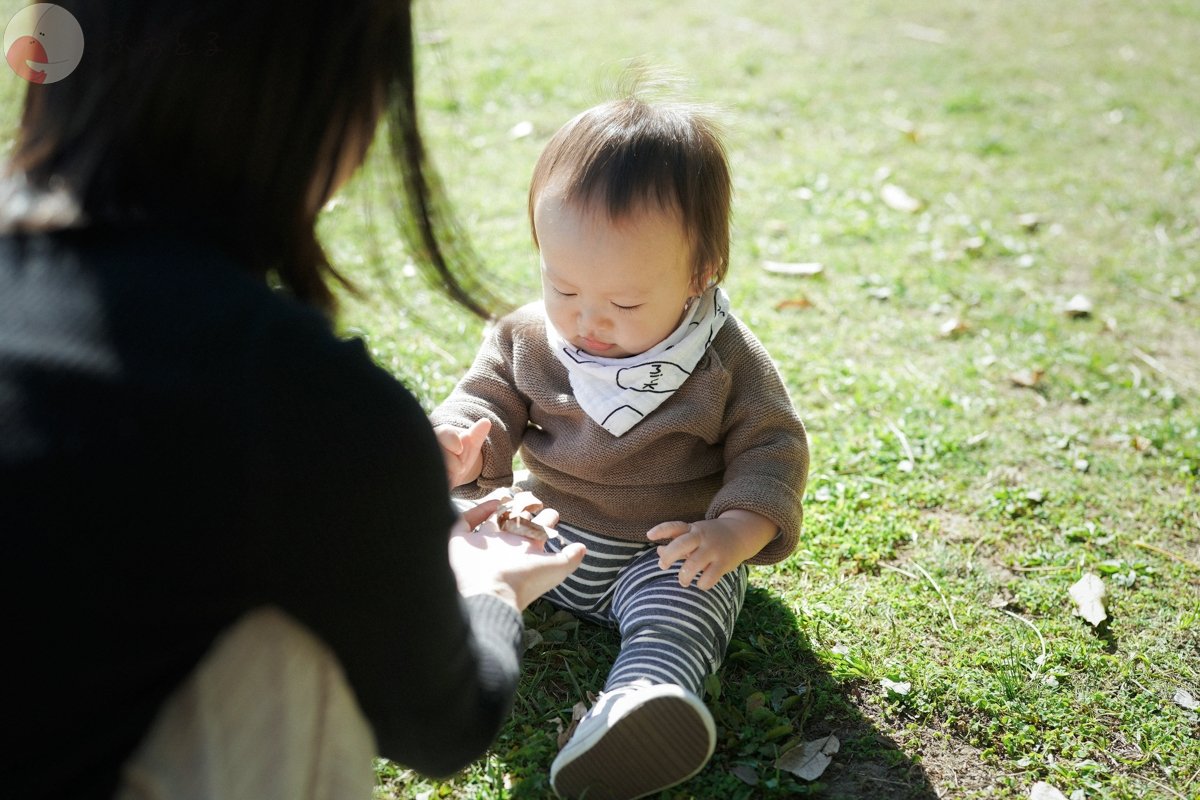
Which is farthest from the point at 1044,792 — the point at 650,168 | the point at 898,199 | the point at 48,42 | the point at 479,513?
the point at 898,199

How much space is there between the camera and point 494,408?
8.21 feet

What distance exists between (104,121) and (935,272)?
3521 mm

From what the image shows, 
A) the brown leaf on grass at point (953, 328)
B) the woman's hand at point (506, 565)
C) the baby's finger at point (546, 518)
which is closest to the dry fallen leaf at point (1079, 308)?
the brown leaf on grass at point (953, 328)

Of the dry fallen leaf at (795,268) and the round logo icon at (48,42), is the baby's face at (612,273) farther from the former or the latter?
the dry fallen leaf at (795,268)

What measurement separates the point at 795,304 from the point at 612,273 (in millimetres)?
1827

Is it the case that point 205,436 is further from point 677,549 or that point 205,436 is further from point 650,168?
point 650,168

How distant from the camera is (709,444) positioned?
8.00ft

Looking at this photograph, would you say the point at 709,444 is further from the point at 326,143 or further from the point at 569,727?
the point at 326,143

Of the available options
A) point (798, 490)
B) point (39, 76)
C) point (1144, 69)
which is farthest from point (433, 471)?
point (1144, 69)

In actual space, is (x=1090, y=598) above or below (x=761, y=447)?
below

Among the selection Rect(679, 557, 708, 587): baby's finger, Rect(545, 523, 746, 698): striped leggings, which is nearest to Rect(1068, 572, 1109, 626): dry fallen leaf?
Rect(545, 523, 746, 698): striped leggings

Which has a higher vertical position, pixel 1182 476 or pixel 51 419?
pixel 51 419

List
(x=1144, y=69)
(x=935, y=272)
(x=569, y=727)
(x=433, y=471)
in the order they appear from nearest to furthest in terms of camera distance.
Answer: (x=433, y=471), (x=569, y=727), (x=935, y=272), (x=1144, y=69)

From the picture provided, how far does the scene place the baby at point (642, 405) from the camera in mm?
2227
